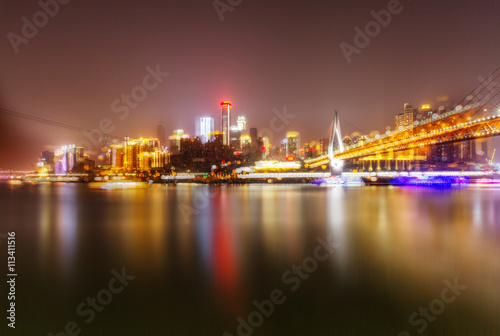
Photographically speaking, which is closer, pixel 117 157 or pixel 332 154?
pixel 332 154

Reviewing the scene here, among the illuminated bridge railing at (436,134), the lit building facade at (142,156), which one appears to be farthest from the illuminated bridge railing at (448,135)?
the lit building facade at (142,156)

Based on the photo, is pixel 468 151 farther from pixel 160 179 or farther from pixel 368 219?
pixel 368 219

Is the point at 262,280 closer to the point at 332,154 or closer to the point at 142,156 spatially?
the point at 332,154

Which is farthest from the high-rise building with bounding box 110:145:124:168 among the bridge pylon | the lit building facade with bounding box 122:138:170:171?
the bridge pylon

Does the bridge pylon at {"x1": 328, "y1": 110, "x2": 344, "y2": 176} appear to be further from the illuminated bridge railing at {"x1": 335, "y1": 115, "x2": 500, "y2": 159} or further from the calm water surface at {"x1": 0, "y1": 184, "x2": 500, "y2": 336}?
the calm water surface at {"x1": 0, "y1": 184, "x2": 500, "y2": 336}

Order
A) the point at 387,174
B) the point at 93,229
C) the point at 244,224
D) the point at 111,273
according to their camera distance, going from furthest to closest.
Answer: the point at 387,174, the point at 244,224, the point at 93,229, the point at 111,273

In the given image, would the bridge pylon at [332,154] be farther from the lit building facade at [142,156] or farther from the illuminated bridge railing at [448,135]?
the lit building facade at [142,156]

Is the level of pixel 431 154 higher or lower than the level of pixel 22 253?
higher

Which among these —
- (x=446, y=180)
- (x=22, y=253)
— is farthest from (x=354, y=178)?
(x=22, y=253)

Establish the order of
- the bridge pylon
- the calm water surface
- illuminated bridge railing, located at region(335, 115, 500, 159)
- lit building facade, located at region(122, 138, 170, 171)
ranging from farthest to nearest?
1. lit building facade, located at region(122, 138, 170, 171)
2. the bridge pylon
3. illuminated bridge railing, located at region(335, 115, 500, 159)
4. the calm water surface

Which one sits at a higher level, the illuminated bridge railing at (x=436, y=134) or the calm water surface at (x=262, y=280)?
the illuminated bridge railing at (x=436, y=134)

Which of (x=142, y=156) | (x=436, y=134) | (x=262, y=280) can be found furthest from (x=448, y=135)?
(x=142, y=156)
